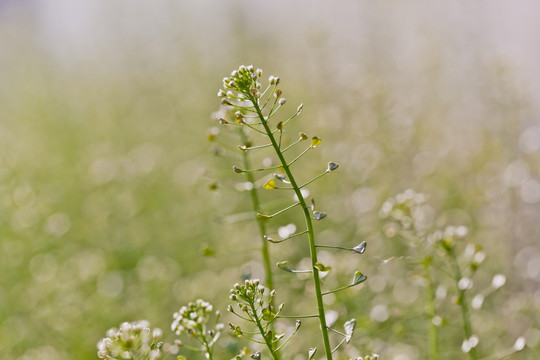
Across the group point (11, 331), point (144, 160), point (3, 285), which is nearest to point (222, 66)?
point (144, 160)

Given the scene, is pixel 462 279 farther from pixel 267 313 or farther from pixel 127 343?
pixel 127 343

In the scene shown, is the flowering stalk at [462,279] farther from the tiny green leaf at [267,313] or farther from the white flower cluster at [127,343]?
the white flower cluster at [127,343]

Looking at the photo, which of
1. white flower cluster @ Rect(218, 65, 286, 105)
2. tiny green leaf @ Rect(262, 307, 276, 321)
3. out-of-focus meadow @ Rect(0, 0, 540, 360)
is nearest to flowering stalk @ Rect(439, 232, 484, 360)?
out-of-focus meadow @ Rect(0, 0, 540, 360)

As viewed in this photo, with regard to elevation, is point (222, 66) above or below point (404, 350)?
above

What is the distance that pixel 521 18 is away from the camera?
523cm

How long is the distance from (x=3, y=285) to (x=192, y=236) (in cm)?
102

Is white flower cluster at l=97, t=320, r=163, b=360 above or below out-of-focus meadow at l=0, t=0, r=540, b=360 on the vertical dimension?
below

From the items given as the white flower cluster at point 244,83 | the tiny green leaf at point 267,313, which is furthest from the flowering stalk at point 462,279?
the white flower cluster at point 244,83

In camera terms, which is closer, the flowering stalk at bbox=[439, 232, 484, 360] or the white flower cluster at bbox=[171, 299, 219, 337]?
the white flower cluster at bbox=[171, 299, 219, 337]

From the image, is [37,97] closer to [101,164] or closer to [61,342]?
[101,164]

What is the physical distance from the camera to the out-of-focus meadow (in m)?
2.49

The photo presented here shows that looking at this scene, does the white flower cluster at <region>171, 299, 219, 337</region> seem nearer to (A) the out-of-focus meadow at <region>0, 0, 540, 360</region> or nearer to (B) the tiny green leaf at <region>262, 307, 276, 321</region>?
(B) the tiny green leaf at <region>262, 307, 276, 321</region>

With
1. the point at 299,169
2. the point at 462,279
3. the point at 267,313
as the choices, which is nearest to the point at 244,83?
the point at 267,313

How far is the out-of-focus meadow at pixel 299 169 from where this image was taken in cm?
249
